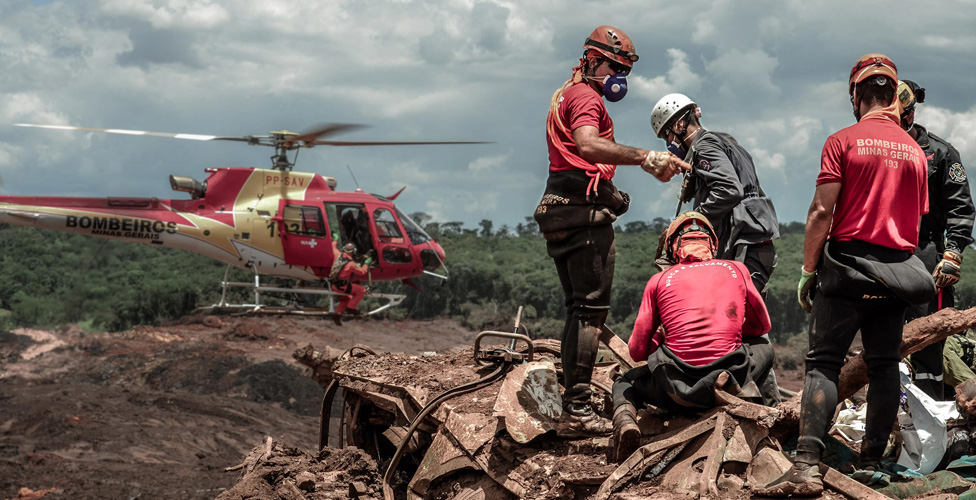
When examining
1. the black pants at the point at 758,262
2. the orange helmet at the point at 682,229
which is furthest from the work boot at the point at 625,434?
the black pants at the point at 758,262

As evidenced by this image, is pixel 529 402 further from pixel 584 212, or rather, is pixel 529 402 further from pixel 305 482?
pixel 305 482

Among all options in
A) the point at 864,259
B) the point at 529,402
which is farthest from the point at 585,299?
the point at 864,259

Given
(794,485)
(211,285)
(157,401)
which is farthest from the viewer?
(211,285)

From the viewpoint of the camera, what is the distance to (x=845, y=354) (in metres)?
3.83

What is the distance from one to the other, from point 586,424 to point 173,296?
28.3 meters

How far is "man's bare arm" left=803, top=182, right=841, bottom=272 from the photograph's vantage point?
3.78 m

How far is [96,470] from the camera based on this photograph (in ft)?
43.5

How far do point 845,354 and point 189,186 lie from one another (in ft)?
54.2

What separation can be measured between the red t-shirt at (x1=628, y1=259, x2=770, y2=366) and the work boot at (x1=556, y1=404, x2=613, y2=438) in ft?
1.53

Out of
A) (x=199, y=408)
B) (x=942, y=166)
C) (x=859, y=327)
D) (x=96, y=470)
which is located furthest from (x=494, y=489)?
(x=199, y=408)

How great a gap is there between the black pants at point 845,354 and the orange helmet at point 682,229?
0.73 m

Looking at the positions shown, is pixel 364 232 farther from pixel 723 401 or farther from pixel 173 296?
pixel 723 401

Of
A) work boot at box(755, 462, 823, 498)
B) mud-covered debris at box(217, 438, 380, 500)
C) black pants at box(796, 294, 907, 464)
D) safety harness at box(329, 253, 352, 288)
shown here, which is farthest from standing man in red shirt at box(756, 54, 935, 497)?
safety harness at box(329, 253, 352, 288)

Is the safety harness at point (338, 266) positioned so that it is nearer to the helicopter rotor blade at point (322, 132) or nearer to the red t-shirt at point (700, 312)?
the helicopter rotor blade at point (322, 132)
